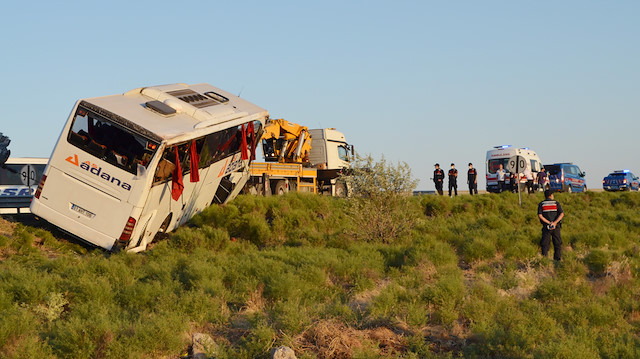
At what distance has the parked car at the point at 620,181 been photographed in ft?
151

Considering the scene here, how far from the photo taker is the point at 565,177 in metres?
38.2

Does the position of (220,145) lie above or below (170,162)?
above

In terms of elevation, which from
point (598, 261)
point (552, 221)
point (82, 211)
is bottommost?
point (598, 261)

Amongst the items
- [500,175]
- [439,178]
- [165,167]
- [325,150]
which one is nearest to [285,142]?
[325,150]

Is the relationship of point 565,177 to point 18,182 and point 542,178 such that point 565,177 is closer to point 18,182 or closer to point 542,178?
point 542,178

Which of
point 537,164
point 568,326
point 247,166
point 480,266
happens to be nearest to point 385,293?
point 568,326

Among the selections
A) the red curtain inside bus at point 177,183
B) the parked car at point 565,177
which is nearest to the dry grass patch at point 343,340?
the red curtain inside bus at point 177,183

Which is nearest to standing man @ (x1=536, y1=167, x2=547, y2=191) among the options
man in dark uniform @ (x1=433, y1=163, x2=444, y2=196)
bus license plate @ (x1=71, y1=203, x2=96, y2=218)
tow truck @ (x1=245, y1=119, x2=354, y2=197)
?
man in dark uniform @ (x1=433, y1=163, x2=444, y2=196)

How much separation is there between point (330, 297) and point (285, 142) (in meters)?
18.2

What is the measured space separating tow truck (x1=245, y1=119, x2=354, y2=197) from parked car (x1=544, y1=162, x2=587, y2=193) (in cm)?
1291

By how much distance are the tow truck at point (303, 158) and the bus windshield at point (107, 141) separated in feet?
35.7

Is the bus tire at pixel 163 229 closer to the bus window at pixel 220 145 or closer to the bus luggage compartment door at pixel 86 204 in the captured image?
the bus window at pixel 220 145

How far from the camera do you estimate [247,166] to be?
21938 millimetres

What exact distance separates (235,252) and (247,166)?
16.2 feet
